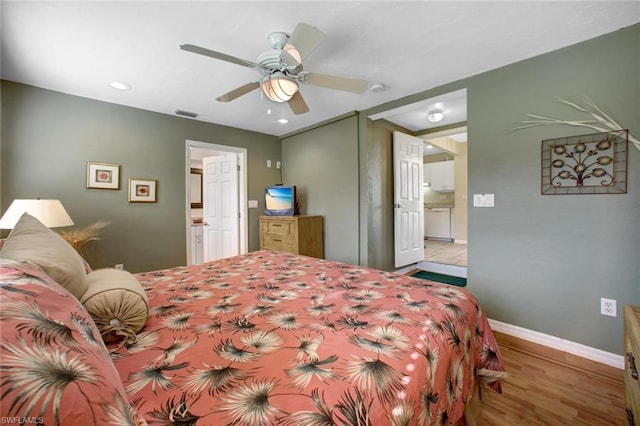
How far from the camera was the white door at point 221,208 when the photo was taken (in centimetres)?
421

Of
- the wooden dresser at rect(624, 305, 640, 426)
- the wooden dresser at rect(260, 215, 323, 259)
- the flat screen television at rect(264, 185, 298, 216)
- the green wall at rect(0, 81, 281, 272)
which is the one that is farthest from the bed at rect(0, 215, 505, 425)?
the flat screen television at rect(264, 185, 298, 216)

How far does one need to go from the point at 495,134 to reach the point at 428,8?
1.35 meters

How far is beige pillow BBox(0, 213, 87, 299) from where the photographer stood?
0.82m

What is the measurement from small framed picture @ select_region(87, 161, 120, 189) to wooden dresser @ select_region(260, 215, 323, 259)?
1.96m

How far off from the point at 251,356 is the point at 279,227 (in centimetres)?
311

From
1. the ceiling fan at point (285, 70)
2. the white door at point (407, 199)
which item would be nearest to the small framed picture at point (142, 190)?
the ceiling fan at point (285, 70)

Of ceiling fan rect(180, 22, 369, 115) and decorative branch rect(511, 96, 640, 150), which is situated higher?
ceiling fan rect(180, 22, 369, 115)

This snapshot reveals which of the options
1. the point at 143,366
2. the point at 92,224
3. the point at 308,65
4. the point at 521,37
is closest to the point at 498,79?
the point at 521,37

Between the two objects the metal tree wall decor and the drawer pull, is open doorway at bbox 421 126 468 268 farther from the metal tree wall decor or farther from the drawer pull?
the drawer pull

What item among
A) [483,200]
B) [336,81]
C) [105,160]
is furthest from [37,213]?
[483,200]

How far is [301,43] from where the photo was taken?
1.62m

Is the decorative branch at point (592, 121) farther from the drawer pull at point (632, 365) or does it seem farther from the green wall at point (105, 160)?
the green wall at point (105, 160)

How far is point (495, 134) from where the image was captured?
7.88 feet

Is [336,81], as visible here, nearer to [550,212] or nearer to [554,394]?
[550,212]
